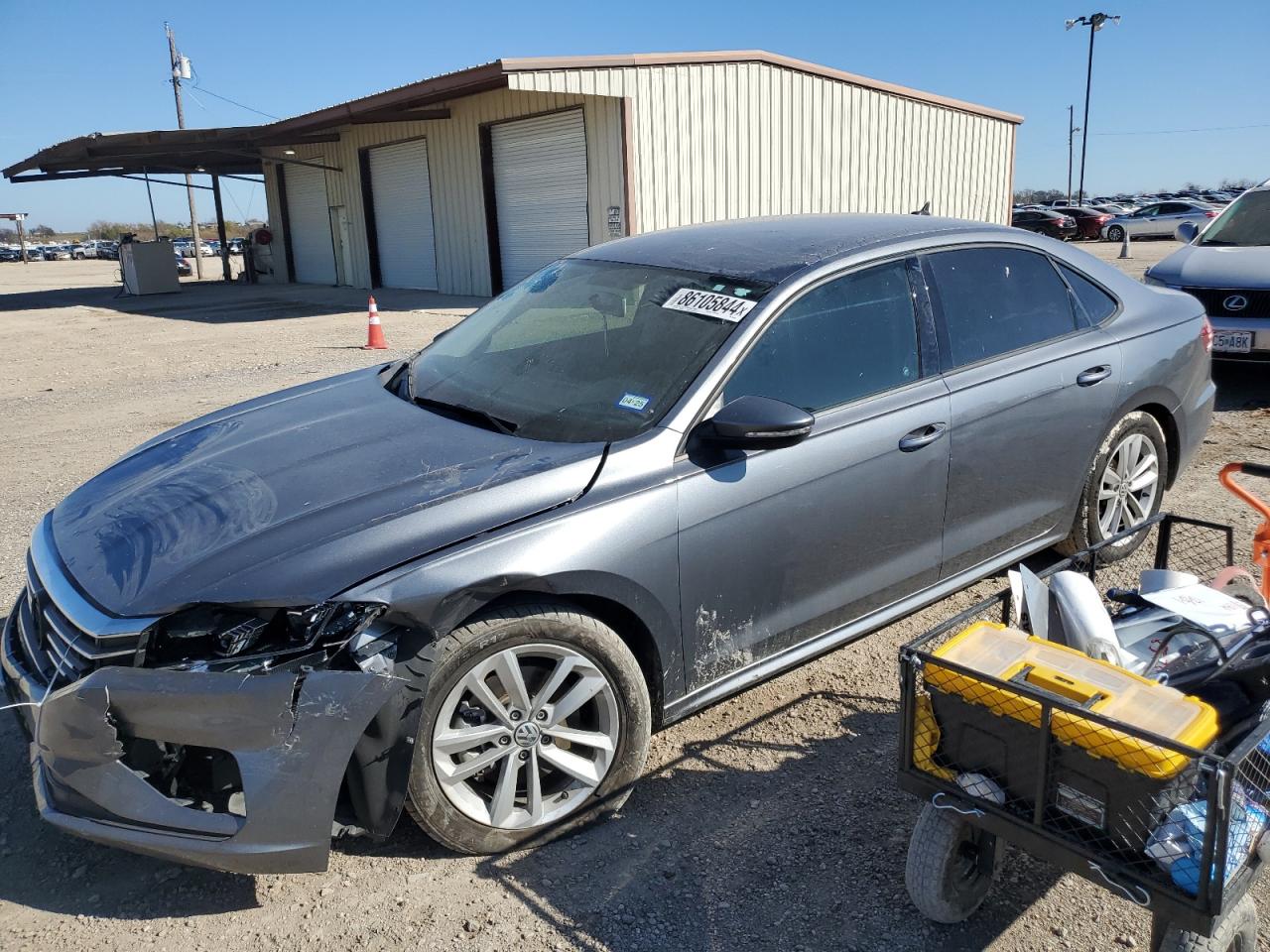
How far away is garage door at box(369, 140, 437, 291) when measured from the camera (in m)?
22.9

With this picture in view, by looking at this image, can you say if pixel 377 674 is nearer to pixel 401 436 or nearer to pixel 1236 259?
pixel 401 436

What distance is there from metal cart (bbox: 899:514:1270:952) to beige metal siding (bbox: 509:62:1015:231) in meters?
14.0

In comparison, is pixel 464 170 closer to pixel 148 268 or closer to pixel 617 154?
pixel 617 154

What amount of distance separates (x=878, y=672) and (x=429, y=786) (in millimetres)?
1934

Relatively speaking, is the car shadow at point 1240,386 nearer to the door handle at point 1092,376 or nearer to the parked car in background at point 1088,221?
the door handle at point 1092,376

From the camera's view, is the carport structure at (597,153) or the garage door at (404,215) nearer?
the carport structure at (597,153)

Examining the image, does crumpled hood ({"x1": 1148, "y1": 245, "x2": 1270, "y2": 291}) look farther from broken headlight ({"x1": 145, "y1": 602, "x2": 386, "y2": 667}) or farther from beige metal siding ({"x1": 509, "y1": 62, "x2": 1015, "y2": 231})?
beige metal siding ({"x1": 509, "y1": 62, "x2": 1015, "y2": 231})

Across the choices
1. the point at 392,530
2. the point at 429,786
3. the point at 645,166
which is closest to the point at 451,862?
the point at 429,786

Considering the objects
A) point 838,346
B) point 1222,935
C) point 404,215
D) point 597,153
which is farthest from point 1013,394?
point 404,215

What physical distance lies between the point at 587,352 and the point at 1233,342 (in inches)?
259

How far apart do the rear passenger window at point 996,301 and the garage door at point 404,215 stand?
66.2 feet

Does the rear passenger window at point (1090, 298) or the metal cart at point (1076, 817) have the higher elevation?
the rear passenger window at point (1090, 298)

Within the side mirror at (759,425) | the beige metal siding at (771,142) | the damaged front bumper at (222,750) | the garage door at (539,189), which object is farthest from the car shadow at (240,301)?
the damaged front bumper at (222,750)

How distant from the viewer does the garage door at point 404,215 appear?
2289 cm
